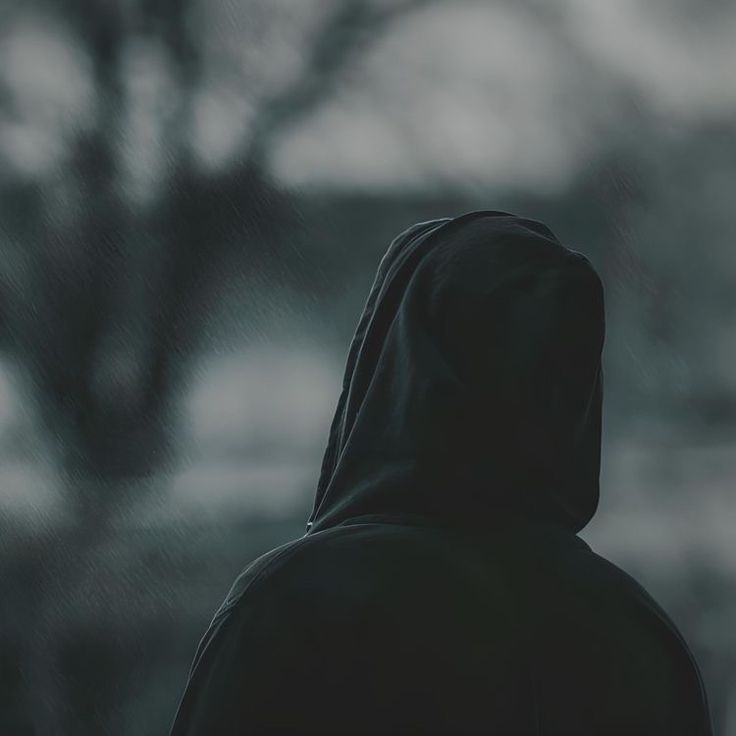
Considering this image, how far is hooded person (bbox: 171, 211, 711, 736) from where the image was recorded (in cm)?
53

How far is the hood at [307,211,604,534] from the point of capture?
601mm

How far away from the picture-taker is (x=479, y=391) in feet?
2.02

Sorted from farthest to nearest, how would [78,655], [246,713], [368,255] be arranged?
[368,255]
[78,655]
[246,713]

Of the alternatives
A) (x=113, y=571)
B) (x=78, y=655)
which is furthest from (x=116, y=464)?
(x=78, y=655)

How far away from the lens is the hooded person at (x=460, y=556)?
530mm

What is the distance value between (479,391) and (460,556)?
0.10m

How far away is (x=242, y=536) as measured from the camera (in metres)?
2.77

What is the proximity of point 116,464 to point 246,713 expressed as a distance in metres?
2.48

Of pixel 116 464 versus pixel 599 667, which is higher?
pixel 599 667

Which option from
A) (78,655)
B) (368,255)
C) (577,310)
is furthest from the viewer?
(368,255)

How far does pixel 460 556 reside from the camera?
567 mm

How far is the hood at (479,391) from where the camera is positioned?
601mm

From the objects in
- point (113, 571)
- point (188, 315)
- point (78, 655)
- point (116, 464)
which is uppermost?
point (188, 315)

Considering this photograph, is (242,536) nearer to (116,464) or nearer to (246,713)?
(116,464)
